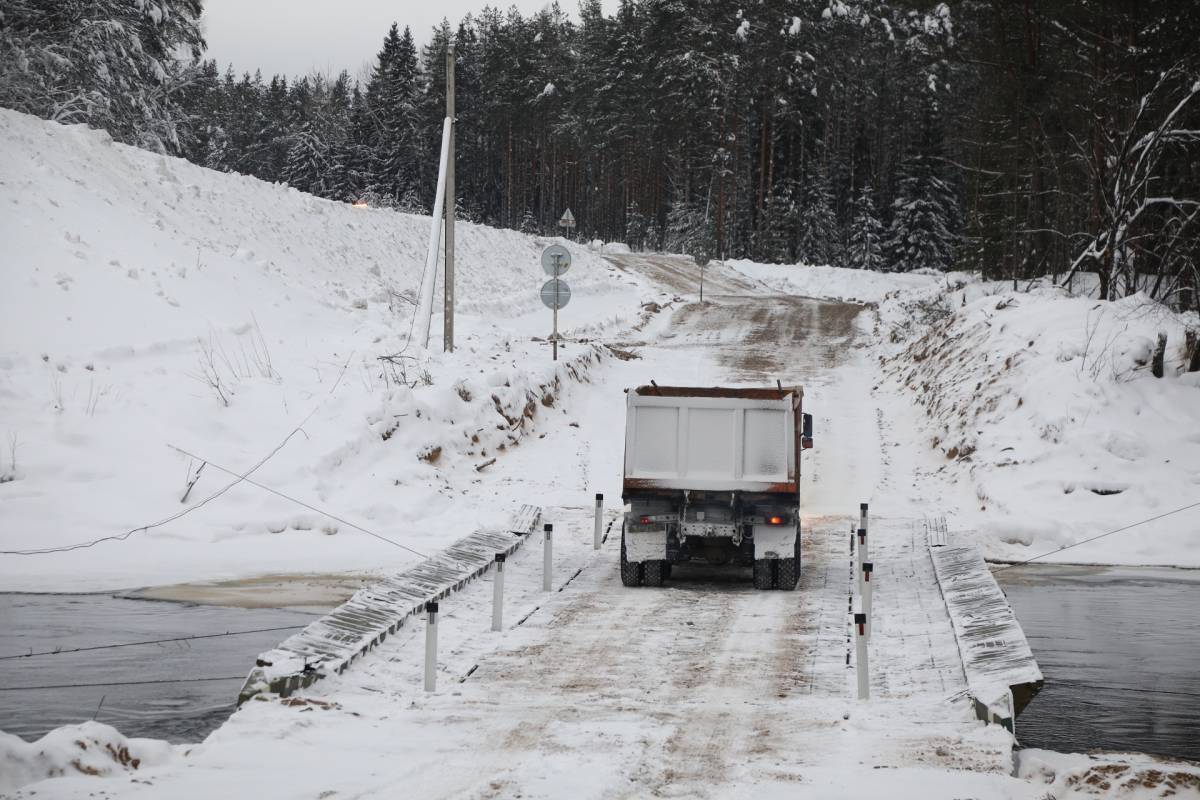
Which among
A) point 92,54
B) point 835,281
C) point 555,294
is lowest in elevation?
point 555,294

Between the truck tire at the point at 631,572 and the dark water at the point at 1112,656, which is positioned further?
the truck tire at the point at 631,572

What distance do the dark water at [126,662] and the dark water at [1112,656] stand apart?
7.44 metres

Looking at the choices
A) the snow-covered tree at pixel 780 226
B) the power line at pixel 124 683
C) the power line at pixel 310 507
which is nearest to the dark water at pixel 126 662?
the power line at pixel 124 683

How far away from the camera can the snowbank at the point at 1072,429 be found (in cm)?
1867

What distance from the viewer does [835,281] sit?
202ft

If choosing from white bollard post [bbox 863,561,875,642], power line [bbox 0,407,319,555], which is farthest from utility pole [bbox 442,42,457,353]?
white bollard post [bbox 863,561,875,642]

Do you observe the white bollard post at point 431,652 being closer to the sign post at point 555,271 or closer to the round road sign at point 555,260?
the sign post at point 555,271

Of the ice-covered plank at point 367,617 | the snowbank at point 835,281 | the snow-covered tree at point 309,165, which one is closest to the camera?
the ice-covered plank at point 367,617

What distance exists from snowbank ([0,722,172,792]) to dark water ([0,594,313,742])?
1.20 m

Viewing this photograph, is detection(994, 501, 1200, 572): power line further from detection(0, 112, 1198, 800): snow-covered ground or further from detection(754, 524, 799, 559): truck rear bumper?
detection(754, 524, 799, 559): truck rear bumper

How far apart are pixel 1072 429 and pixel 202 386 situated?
16436 millimetres

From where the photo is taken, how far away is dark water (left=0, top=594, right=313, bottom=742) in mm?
9891

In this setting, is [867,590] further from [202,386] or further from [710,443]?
[202,386]

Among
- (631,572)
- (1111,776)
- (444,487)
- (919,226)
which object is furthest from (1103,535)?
(919,226)
